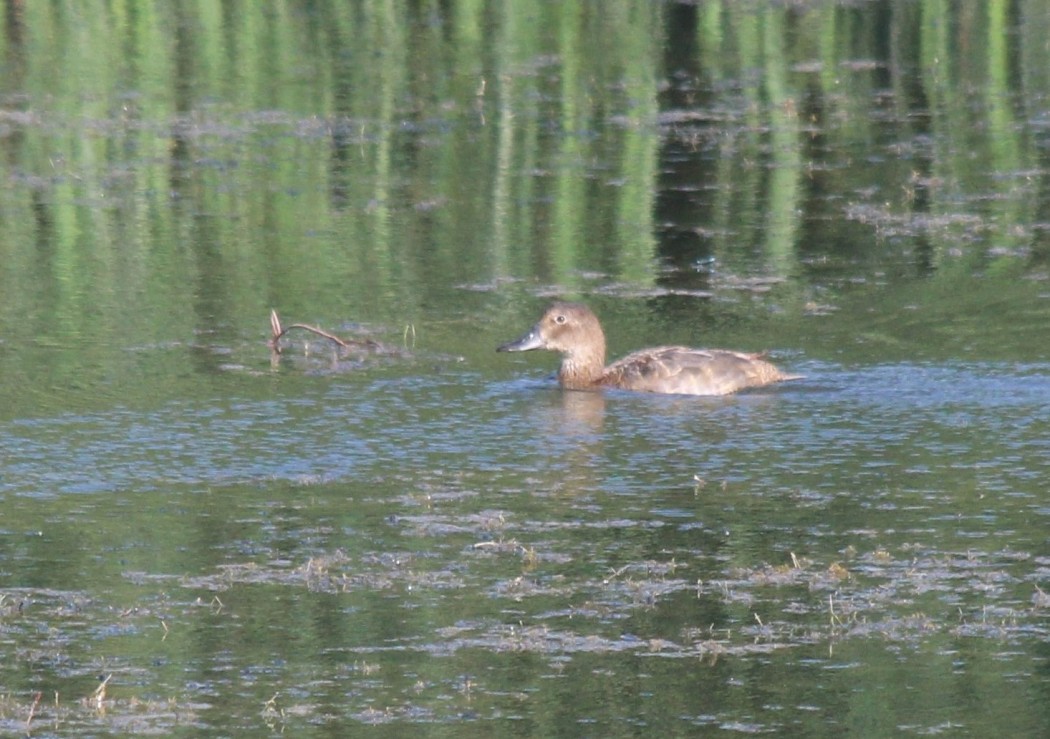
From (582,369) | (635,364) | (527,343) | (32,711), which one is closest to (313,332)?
(527,343)

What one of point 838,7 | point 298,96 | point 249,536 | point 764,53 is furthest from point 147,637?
point 838,7

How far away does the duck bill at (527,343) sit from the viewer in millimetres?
11781

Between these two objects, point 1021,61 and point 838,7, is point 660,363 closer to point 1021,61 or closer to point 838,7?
point 1021,61

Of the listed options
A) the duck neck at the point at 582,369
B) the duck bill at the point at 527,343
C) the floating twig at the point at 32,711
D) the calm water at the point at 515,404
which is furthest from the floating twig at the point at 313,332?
the floating twig at the point at 32,711

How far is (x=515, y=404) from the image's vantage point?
1110 centimetres

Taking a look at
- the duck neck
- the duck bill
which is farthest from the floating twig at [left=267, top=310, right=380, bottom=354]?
the duck neck

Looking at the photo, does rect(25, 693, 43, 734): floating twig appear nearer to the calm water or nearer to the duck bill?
the calm water

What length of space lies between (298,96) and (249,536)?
1202cm

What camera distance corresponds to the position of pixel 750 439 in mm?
10266

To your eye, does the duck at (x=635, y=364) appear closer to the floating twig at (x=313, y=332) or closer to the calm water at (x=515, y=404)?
the calm water at (x=515, y=404)

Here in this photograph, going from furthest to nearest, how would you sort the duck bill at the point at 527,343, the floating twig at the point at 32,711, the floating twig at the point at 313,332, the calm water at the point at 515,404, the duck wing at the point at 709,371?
the duck bill at the point at 527,343
the floating twig at the point at 313,332
the duck wing at the point at 709,371
the calm water at the point at 515,404
the floating twig at the point at 32,711

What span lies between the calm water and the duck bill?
0.41ft

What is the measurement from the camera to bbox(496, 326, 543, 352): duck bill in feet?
38.7

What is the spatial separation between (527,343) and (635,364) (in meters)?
0.65
